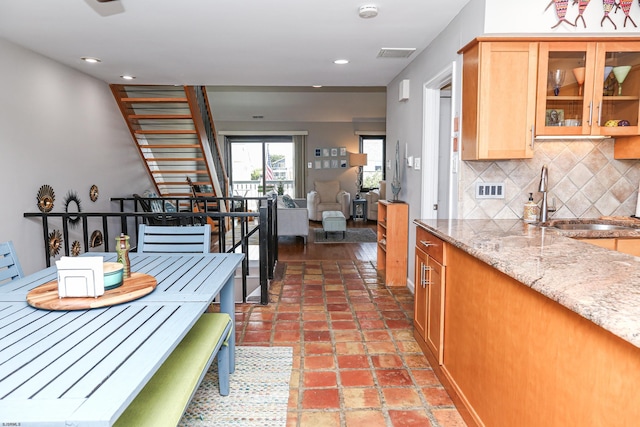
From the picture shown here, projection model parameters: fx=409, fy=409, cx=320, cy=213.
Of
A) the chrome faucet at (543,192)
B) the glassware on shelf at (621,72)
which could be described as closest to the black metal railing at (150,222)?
the chrome faucet at (543,192)

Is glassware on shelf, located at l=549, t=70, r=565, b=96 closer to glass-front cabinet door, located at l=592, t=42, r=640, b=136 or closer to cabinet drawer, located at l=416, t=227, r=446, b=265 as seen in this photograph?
glass-front cabinet door, located at l=592, t=42, r=640, b=136

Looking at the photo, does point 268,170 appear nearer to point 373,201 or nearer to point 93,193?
point 373,201

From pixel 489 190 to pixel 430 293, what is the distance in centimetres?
96

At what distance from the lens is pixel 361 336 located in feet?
10.1

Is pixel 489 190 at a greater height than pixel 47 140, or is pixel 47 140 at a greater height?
pixel 47 140

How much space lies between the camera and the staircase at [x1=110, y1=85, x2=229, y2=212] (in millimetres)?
5602

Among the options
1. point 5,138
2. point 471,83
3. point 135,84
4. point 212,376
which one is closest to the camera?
point 212,376

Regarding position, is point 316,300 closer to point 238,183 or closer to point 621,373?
point 621,373

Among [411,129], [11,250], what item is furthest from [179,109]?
[11,250]

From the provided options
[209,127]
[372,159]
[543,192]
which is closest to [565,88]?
[543,192]

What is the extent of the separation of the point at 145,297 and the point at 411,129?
3265 mm

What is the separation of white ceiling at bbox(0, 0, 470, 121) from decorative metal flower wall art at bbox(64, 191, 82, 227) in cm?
143

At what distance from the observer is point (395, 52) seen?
382 centimetres

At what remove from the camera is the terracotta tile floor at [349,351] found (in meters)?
2.13
